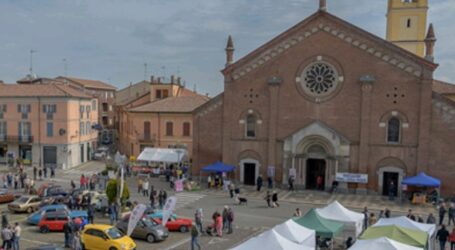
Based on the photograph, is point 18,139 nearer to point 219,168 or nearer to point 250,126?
point 219,168

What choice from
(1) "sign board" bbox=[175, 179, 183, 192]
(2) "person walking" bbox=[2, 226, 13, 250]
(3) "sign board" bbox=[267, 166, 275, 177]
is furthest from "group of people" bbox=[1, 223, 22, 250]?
(3) "sign board" bbox=[267, 166, 275, 177]

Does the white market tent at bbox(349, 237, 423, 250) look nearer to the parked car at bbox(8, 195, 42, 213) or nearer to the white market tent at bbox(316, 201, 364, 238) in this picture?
the white market tent at bbox(316, 201, 364, 238)

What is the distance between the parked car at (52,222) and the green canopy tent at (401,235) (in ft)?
53.6

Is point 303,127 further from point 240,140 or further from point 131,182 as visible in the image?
point 131,182

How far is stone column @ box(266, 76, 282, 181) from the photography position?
3675 centimetres

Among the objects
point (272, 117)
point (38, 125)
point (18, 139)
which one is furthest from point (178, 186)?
point (18, 139)

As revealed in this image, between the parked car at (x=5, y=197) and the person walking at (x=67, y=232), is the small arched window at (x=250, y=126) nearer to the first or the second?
the parked car at (x=5, y=197)

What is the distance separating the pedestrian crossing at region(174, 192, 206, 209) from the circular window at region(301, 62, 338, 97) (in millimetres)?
12719

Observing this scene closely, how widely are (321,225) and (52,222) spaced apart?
14855mm

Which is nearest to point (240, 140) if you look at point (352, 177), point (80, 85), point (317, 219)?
point (352, 177)

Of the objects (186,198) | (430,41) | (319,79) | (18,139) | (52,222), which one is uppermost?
(430,41)

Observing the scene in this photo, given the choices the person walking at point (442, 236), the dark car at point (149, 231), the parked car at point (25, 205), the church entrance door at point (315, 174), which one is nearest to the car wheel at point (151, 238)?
the dark car at point (149, 231)

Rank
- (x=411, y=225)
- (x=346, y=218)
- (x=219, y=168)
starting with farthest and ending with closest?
(x=219, y=168) < (x=346, y=218) < (x=411, y=225)

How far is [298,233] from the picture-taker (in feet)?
60.1
